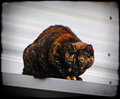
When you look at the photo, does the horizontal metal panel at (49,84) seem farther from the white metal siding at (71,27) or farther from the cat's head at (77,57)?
the white metal siding at (71,27)

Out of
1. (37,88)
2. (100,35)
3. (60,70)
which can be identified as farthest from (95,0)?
(37,88)

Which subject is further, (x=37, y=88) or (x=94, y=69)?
(x=94, y=69)

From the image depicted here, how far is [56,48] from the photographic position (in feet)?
6.61

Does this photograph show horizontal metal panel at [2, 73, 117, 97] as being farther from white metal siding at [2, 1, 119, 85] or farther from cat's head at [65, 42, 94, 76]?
white metal siding at [2, 1, 119, 85]

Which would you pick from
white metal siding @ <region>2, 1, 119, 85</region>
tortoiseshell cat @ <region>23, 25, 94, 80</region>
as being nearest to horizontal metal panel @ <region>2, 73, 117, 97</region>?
tortoiseshell cat @ <region>23, 25, 94, 80</region>

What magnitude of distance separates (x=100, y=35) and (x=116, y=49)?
0.40 m

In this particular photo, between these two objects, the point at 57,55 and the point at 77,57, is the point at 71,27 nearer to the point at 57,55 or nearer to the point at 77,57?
the point at 57,55

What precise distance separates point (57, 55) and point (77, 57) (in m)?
0.28

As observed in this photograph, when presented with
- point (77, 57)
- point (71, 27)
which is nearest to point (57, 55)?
point (77, 57)

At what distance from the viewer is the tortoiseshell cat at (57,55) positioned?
72.6 inches

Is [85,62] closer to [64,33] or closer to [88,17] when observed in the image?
[64,33]

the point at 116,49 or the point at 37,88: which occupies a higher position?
the point at 116,49

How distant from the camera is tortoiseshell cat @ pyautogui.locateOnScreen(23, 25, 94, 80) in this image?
1845mm

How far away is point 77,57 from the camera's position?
182 centimetres
